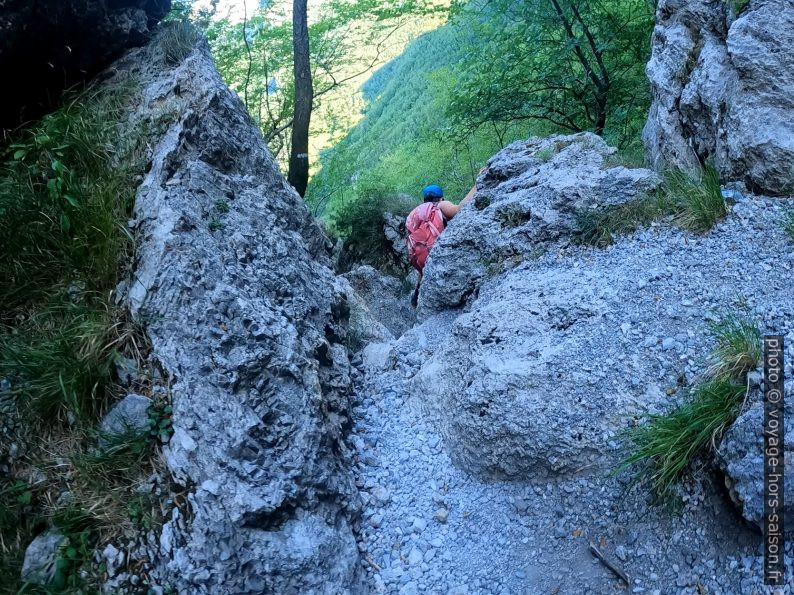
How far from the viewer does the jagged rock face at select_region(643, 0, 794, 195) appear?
5.21 metres

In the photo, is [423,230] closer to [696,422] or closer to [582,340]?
[582,340]

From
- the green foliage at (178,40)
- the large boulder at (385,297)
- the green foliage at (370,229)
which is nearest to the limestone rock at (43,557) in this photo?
the green foliage at (178,40)


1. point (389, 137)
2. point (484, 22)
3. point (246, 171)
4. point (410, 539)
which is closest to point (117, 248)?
point (246, 171)

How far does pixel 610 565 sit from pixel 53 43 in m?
6.45

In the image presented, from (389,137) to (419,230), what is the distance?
45.0 feet

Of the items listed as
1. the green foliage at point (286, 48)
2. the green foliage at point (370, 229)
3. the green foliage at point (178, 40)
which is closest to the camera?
the green foliage at point (178, 40)

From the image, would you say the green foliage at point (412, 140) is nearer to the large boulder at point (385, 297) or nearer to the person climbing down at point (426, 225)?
the large boulder at point (385, 297)

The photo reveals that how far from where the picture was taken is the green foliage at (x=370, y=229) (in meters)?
12.0

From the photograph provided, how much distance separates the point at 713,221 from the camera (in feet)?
16.7

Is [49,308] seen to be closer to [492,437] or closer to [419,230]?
[492,437]

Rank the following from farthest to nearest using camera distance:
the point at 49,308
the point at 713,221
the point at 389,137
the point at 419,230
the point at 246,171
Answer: the point at 389,137
the point at 419,230
the point at 246,171
the point at 713,221
the point at 49,308

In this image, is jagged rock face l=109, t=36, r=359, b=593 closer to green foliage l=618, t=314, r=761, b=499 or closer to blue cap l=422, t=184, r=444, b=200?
green foliage l=618, t=314, r=761, b=499

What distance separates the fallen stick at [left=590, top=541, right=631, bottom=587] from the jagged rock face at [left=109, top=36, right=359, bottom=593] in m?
1.56

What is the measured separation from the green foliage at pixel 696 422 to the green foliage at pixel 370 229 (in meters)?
8.46
